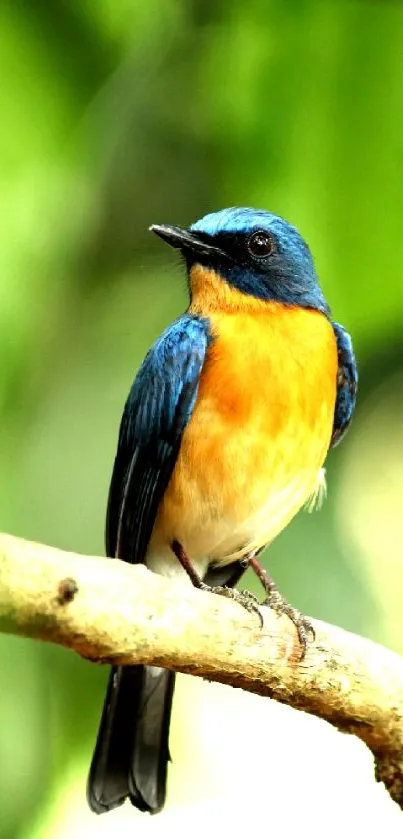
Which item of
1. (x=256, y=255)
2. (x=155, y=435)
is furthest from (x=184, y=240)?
(x=155, y=435)

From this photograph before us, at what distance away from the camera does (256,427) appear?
73.8 inches

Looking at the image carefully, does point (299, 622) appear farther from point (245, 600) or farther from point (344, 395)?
point (344, 395)

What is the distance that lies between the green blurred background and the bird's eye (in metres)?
0.47

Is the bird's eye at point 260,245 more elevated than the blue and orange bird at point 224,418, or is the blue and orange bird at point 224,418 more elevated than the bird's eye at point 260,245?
the bird's eye at point 260,245

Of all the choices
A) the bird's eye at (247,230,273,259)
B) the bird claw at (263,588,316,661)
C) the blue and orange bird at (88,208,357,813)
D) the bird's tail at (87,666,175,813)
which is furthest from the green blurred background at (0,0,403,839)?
the bird's tail at (87,666,175,813)

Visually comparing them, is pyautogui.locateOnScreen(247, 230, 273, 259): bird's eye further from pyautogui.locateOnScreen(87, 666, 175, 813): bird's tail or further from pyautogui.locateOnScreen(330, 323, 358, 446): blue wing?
pyautogui.locateOnScreen(87, 666, 175, 813): bird's tail

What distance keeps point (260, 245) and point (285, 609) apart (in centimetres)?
66

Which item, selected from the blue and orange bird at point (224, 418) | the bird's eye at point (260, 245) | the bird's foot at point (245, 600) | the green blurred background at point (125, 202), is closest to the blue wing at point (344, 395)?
the blue and orange bird at point (224, 418)

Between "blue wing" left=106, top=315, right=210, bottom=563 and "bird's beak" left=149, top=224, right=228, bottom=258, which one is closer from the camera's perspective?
"bird's beak" left=149, top=224, right=228, bottom=258

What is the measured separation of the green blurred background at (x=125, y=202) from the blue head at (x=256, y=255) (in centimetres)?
37

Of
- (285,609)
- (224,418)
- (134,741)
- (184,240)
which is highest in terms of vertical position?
(184,240)

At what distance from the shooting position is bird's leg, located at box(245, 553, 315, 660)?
58.3 inches

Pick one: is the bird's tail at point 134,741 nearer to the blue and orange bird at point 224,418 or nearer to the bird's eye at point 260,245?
the blue and orange bird at point 224,418

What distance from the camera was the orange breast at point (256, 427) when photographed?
1.88m
